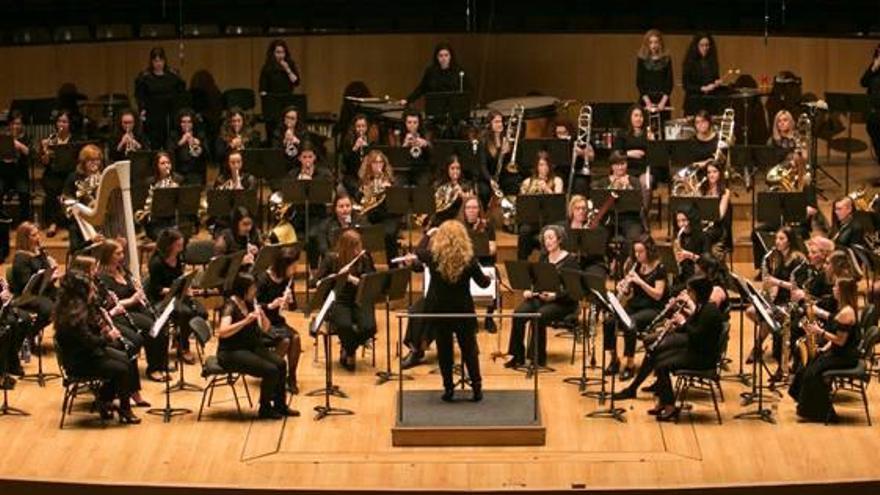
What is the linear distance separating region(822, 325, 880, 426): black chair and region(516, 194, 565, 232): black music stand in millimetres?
2623

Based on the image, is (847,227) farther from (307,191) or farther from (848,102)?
(307,191)

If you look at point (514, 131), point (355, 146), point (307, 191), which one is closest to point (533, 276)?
point (307, 191)

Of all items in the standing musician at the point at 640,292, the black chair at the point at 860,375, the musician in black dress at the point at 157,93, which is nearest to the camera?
the black chair at the point at 860,375

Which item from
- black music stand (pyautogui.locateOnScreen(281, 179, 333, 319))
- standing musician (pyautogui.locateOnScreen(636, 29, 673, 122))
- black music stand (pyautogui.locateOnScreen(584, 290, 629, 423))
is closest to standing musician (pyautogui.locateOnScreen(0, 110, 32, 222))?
black music stand (pyautogui.locateOnScreen(281, 179, 333, 319))

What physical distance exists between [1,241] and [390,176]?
3302mm

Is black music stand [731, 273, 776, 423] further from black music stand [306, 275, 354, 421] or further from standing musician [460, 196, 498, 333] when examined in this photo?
black music stand [306, 275, 354, 421]

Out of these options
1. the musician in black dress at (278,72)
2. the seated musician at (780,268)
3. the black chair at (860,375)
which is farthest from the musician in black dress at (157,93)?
the black chair at (860,375)

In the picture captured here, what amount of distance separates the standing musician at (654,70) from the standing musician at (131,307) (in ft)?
18.3

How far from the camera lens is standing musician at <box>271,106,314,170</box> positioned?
16.2m

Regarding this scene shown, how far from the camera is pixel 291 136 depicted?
16234mm

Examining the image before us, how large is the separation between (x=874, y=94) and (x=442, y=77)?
383cm

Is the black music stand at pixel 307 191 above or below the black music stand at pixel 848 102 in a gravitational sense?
below

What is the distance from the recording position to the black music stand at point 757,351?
11.9 metres

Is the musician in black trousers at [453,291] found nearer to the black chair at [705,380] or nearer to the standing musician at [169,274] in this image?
the black chair at [705,380]
